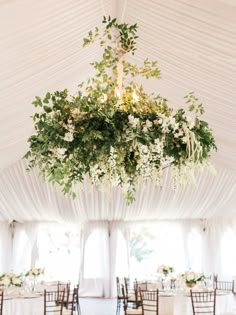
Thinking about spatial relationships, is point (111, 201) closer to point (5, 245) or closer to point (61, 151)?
point (5, 245)

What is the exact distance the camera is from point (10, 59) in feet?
16.3

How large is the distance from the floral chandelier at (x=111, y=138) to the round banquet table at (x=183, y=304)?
3857mm

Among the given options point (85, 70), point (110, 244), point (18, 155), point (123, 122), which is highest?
point (85, 70)

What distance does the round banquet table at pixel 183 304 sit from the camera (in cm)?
658

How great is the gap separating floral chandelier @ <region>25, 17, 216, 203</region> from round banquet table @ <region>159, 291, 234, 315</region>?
3.86 meters

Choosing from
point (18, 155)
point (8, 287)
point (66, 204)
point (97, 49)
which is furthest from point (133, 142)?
point (66, 204)

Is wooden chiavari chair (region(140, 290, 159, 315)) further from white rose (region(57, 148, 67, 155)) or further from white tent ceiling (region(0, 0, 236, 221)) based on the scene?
white rose (region(57, 148, 67, 155))

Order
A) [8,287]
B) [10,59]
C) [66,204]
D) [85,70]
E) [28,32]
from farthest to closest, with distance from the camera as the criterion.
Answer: [66,204], [8,287], [85,70], [10,59], [28,32]

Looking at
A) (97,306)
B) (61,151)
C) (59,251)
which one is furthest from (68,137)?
(59,251)

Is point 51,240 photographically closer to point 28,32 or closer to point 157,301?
point 157,301

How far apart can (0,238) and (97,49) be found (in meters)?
10.5

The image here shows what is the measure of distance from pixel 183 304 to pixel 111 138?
4.60 metres

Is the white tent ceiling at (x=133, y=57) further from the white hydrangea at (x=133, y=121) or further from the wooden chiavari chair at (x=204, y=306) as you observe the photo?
the wooden chiavari chair at (x=204, y=306)

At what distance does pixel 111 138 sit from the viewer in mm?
3033
